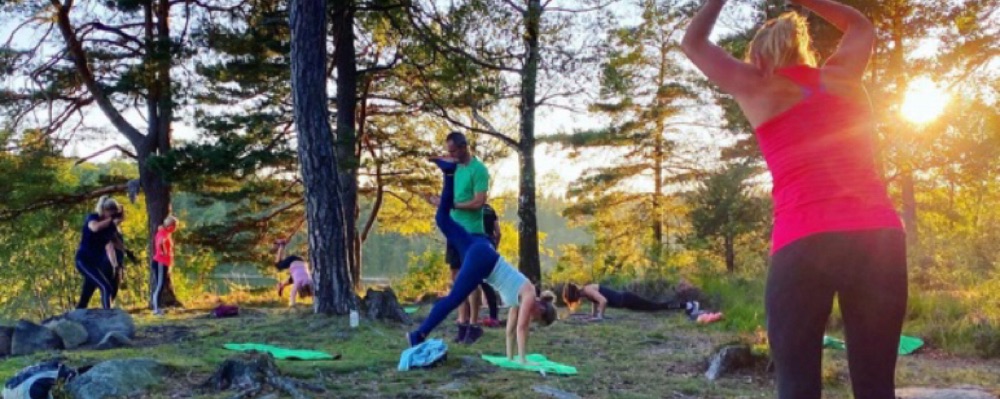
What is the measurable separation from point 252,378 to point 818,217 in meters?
3.20

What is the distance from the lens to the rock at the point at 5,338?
19.8 ft

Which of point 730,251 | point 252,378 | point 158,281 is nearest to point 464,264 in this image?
point 252,378

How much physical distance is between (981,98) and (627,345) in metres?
Answer: 11.7

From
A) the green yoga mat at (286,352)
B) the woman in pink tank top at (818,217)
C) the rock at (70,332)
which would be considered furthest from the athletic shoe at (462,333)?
the woman in pink tank top at (818,217)

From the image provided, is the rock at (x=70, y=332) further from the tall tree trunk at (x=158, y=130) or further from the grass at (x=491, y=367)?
the tall tree trunk at (x=158, y=130)

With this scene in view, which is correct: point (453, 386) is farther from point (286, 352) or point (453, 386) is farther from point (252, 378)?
point (286, 352)

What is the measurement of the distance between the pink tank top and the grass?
244 centimetres

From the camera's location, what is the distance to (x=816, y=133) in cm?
206

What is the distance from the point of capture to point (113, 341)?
665 cm

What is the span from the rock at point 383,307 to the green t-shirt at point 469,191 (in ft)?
8.30

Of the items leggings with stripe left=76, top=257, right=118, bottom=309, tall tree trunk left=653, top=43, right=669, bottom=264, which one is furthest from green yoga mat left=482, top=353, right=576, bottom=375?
tall tree trunk left=653, top=43, right=669, bottom=264

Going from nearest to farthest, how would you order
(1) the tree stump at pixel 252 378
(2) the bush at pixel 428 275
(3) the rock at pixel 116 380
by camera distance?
(3) the rock at pixel 116 380 < (1) the tree stump at pixel 252 378 < (2) the bush at pixel 428 275

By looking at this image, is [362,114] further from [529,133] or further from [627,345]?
[627,345]

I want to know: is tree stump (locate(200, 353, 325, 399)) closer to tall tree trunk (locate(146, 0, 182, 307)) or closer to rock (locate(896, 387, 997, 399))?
rock (locate(896, 387, 997, 399))
